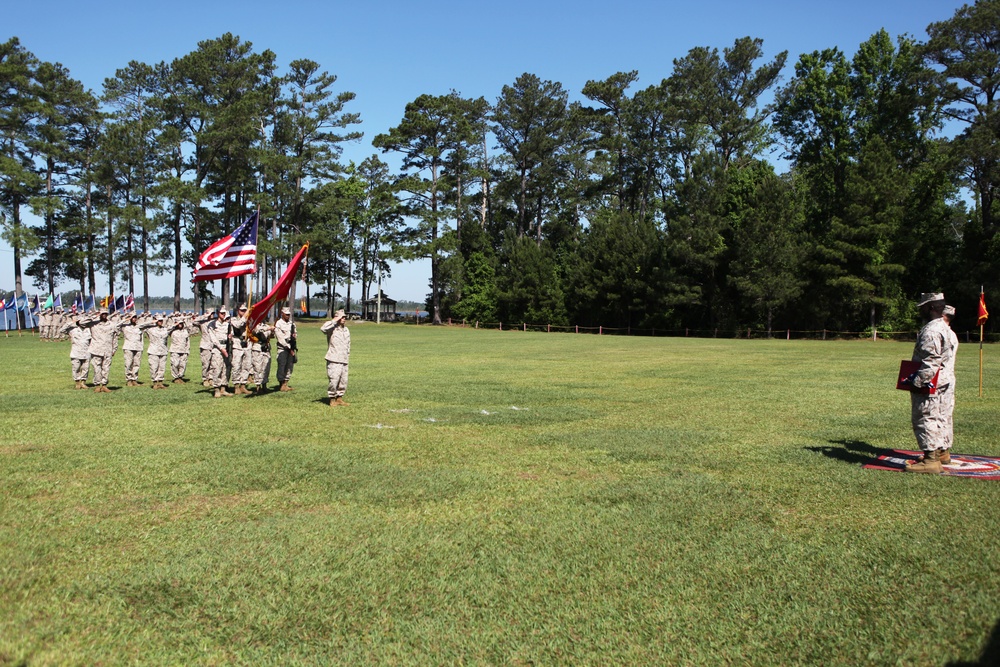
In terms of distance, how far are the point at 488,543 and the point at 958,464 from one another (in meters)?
6.46

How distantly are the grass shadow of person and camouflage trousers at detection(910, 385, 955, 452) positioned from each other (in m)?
0.87

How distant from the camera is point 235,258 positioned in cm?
1730

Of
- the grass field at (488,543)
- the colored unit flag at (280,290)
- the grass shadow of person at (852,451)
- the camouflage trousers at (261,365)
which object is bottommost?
the grass field at (488,543)

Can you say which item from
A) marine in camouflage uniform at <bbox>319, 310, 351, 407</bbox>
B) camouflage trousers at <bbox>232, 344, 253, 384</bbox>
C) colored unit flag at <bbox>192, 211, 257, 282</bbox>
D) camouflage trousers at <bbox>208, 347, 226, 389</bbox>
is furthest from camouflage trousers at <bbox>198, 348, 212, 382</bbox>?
marine in camouflage uniform at <bbox>319, 310, 351, 407</bbox>

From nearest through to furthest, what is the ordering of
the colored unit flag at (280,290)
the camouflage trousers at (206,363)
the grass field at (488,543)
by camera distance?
the grass field at (488,543), the colored unit flag at (280,290), the camouflage trousers at (206,363)

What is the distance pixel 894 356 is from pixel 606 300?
33225 millimetres

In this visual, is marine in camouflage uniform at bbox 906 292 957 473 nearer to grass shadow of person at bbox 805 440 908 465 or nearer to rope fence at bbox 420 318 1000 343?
grass shadow of person at bbox 805 440 908 465

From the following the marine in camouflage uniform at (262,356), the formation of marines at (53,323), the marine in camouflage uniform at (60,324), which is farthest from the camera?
the formation of marines at (53,323)

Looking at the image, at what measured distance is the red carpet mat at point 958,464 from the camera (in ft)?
28.2

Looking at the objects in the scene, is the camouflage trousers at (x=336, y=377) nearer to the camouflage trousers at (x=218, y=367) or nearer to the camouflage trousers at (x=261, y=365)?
the camouflage trousers at (x=261, y=365)

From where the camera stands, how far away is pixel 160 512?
7273 millimetres

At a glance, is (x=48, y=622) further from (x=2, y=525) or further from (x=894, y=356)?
(x=894, y=356)

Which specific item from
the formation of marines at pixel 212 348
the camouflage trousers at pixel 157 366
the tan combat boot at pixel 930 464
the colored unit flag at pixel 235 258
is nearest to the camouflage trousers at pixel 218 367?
the formation of marines at pixel 212 348

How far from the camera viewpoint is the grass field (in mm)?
4602
